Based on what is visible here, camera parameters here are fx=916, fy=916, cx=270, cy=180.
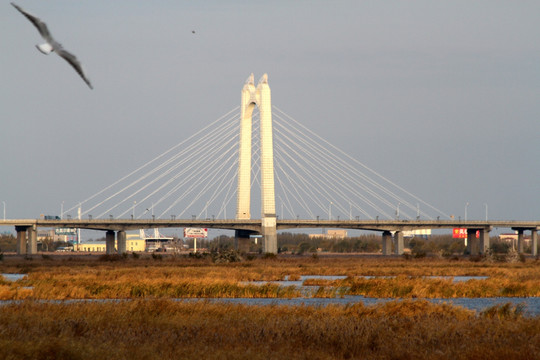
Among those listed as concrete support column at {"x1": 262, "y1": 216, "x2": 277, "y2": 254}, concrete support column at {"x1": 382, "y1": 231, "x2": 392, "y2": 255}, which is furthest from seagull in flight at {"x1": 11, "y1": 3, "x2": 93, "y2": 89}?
concrete support column at {"x1": 382, "y1": 231, "x2": 392, "y2": 255}

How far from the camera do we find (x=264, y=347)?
66.7 ft

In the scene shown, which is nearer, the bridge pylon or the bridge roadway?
the bridge pylon

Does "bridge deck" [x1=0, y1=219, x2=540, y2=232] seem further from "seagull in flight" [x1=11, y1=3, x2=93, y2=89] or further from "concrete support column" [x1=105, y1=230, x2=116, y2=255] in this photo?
"seagull in flight" [x1=11, y1=3, x2=93, y2=89]

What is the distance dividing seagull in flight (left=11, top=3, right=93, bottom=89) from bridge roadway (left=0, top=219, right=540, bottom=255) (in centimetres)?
9578

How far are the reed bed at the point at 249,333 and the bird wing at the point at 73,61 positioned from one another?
21.4ft

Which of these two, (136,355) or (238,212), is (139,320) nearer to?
(136,355)

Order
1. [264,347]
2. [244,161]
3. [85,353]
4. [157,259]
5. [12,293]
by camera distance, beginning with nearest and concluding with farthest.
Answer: [85,353] → [264,347] → [12,293] → [157,259] → [244,161]

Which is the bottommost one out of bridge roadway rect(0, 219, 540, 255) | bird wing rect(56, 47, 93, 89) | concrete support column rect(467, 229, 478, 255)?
concrete support column rect(467, 229, 478, 255)

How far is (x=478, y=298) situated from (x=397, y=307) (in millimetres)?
13172

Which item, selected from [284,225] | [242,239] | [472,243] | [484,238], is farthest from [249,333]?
[472,243]

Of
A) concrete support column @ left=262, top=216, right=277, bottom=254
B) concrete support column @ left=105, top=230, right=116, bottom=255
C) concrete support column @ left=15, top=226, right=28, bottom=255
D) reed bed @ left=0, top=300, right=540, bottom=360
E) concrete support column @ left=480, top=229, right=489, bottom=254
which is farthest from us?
concrete support column @ left=480, top=229, right=489, bottom=254

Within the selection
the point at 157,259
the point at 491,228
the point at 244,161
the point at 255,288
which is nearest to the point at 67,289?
the point at 255,288

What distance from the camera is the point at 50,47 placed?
45.8ft

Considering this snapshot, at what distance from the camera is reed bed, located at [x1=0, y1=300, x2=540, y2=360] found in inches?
761
